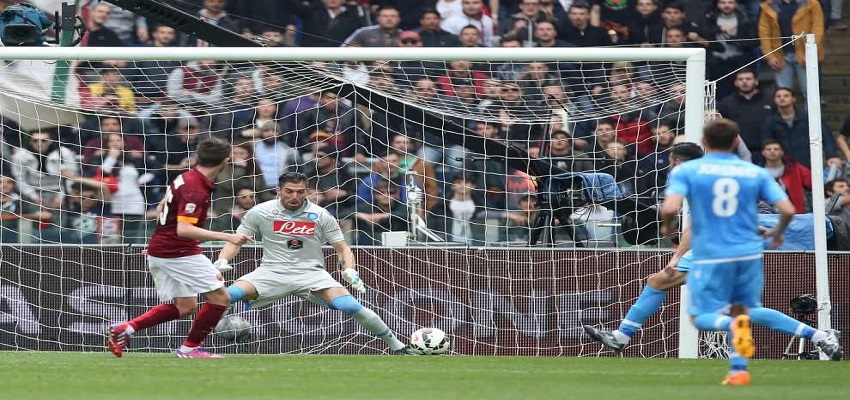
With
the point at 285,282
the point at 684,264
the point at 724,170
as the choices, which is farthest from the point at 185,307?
the point at 724,170

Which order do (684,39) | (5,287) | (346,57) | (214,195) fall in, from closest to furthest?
1. (346,57)
2. (5,287)
3. (214,195)
4. (684,39)

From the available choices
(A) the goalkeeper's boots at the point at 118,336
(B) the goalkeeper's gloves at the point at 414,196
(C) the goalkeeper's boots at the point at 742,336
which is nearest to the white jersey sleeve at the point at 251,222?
(A) the goalkeeper's boots at the point at 118,336

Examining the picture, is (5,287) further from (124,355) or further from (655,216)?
(655,216)

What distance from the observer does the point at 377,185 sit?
14844mm

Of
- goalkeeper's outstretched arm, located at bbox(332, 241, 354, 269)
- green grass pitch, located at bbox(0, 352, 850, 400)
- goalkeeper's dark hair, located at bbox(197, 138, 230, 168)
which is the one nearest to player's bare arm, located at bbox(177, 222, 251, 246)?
goalkeeper's dark hair, located at bbox(197, 138, 230, 168)

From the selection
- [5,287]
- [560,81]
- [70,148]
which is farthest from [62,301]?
[560,81]

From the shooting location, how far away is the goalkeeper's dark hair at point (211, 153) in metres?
11.0

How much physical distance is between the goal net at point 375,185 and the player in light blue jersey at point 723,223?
4.91 m

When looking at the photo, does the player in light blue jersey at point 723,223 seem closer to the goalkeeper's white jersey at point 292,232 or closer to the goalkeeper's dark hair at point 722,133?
the goalkeeper's dark hair at point 722,133

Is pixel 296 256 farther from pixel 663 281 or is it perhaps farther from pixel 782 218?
pixel 782 218

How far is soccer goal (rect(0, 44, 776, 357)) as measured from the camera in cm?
1415

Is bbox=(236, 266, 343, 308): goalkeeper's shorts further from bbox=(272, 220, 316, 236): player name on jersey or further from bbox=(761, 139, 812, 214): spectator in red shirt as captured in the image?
bbox=(761, 139, 812, 214): spectator in red shirt

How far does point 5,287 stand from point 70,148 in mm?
1724

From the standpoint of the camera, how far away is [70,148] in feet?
49.7
